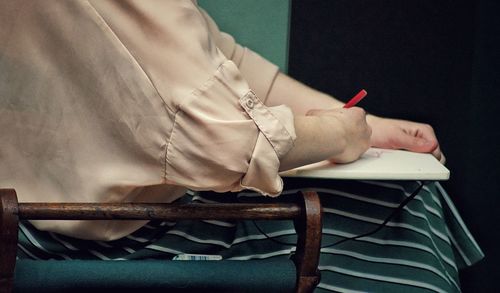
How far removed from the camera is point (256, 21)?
1.92 meters

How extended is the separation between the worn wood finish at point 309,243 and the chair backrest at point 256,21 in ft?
2.95

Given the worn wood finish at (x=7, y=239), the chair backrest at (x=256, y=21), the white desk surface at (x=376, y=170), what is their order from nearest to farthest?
1. the worn wood finish at (x=7, y=239)
2. the white desk surface at (x=376, y=170)
3. the chair backrest at (x=256, y=21)

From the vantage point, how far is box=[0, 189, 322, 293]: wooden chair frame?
0.99 metres

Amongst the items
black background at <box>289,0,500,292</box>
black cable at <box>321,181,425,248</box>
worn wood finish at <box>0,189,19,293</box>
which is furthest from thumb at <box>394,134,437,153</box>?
worn wood finish at <box>0,189,19,293</box>

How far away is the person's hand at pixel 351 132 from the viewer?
1319 millimetres

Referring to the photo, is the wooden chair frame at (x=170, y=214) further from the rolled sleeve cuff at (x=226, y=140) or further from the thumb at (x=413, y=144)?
the thumb at (x=413, y=144)

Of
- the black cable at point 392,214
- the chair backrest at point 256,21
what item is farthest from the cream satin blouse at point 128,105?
the chair backrest at point 256,21

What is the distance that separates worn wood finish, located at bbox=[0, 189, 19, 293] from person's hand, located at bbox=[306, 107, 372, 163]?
533mm

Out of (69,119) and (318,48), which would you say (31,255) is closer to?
(69,119)

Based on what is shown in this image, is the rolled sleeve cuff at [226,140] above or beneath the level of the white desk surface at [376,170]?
above

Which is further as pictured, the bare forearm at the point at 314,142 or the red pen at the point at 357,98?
the red pen at the point at 357,98

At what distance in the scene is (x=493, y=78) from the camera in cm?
195

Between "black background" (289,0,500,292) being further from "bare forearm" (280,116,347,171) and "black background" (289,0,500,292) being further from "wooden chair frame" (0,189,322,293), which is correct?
"wooden chair frame" (0,189,322,293)

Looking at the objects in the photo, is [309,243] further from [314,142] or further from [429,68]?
[429,68]
